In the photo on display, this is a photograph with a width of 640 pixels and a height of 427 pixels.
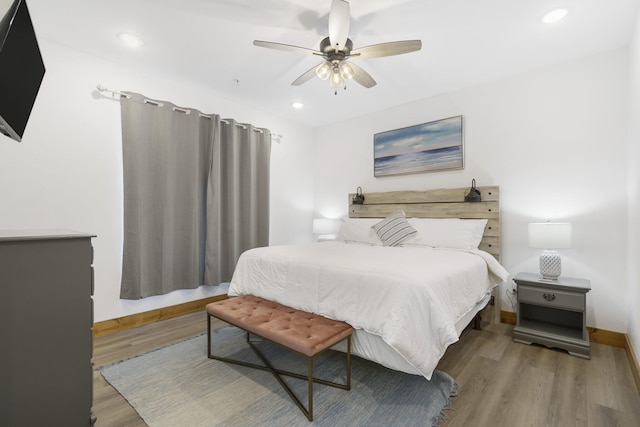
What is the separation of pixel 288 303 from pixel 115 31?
2.61 metres

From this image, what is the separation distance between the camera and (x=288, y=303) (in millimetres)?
2221

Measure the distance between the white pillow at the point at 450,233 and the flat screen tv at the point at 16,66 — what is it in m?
3.10

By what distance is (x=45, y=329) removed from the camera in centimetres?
124

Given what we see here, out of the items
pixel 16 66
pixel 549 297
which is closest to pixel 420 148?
pixel 549 297

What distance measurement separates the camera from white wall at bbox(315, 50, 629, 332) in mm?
2545

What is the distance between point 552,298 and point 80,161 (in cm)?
434

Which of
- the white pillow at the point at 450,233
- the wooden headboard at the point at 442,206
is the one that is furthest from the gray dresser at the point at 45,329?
the wooden headboard at the point at 442,206

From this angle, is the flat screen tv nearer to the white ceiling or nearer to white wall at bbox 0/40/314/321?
the white ceiling

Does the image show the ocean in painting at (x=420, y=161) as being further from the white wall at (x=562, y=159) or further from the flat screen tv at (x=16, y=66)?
the flat screen tv at (x=16, y=66)

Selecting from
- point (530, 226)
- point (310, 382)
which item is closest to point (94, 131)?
point (310, 382)

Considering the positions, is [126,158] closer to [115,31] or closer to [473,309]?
[115,31]

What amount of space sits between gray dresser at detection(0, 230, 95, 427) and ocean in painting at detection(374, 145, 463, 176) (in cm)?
344

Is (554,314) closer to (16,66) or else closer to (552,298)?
(552,298)

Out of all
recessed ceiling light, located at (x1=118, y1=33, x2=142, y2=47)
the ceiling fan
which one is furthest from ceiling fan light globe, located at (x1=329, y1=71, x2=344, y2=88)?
recessed ceiling light, located at (x1=118, y1=33, x2=142, y2=47)
